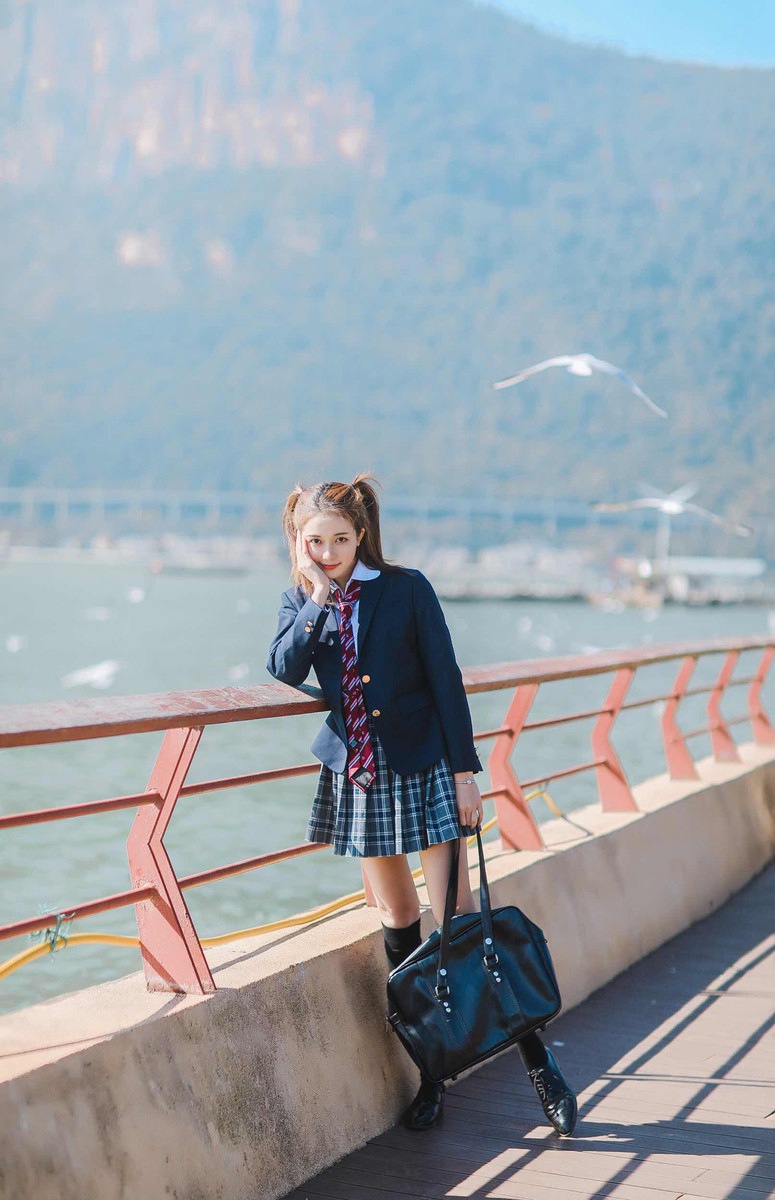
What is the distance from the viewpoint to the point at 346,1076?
11.5 ft

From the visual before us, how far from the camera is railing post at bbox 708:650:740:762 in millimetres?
7633

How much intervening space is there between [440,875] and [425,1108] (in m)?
0.64

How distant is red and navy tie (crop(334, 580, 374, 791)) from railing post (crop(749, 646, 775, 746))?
5.41 meters

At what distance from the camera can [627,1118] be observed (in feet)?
12.2

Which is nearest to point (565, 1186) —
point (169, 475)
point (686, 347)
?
point (686, 347)

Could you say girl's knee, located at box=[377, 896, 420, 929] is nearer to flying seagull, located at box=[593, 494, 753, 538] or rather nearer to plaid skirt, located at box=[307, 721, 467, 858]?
plaid skirt, located at box=[307, 721, 467, 858]

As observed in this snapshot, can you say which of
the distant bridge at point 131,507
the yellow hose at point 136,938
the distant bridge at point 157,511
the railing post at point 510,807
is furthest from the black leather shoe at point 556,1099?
the distant bridge at point 131,507

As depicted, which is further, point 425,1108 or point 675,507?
point 675,507

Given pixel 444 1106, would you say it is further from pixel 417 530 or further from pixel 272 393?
pixel 272 393

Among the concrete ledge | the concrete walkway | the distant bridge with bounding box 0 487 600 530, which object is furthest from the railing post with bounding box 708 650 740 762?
the distant bridge with bounding box 0 487 600 530

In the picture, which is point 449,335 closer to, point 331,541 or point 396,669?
point 331,541

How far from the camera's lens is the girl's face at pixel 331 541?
3420 mm

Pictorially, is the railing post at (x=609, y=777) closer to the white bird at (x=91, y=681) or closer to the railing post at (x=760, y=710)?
the railing post at (x=760, y=710)

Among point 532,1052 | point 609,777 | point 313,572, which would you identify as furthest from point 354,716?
point 609,777
